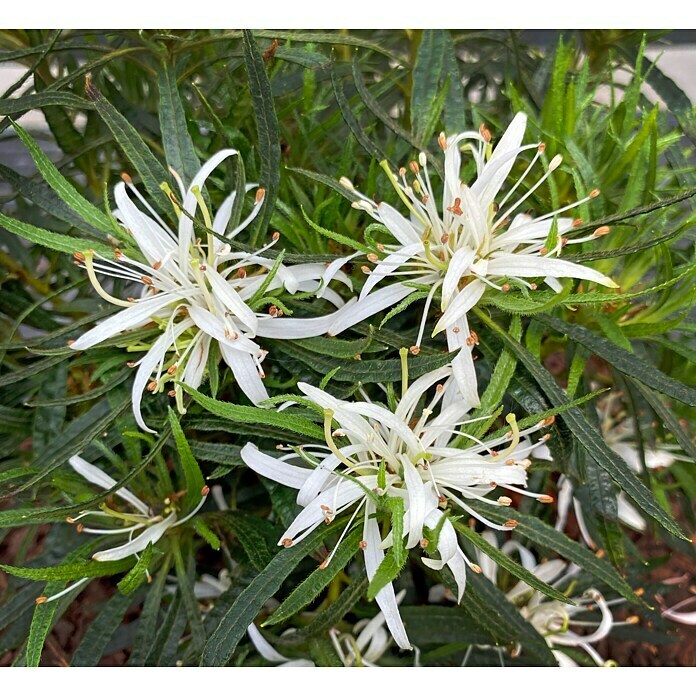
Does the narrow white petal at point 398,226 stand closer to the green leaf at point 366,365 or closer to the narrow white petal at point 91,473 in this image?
the green leaf at point 366,365

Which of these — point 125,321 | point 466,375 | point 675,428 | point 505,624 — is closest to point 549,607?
point 505,624

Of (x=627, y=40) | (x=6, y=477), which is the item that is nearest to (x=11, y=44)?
(x=6, y=477)

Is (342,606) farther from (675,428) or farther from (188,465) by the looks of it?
(675,428)

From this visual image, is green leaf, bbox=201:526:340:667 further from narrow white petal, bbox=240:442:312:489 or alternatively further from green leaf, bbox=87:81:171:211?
green leaf, bbox=87:81:171:211

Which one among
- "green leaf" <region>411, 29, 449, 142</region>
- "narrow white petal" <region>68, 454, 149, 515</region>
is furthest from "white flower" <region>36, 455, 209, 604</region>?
"green leaf" <region>411, 29, 449, 142</region>

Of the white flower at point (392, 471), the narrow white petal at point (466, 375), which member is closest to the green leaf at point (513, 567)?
the white flower at point (392, 471)

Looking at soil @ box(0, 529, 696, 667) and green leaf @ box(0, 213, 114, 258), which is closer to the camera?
green leaf @ box(0, 213, 114, 258)

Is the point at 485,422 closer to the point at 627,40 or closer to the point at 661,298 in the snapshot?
the point at 661,298
